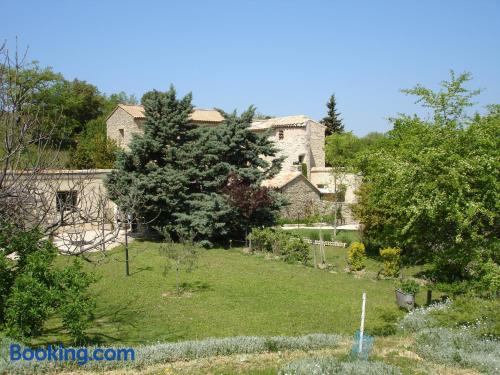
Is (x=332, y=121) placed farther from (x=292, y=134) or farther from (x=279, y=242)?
(x=279, y=242)

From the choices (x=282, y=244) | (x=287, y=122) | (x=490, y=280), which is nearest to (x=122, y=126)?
(x=287, y=122)

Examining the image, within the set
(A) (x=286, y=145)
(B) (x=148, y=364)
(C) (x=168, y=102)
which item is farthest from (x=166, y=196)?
(A) (x=286, y=145)

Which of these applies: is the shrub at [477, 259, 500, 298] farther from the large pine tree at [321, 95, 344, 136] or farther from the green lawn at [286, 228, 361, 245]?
the large pine tree at [321, 95, 344, 136]

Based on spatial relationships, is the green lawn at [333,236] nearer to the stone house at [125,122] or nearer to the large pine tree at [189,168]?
the large pine tree at [189,168]

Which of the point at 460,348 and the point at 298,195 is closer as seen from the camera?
the point at 460,348

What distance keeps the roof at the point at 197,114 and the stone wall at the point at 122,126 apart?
1.22 feet

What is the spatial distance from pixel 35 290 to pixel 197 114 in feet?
128

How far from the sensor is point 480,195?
1280cm

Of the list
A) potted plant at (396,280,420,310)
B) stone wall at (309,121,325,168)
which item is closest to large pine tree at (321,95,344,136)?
stone wall at (309,121,325,168)

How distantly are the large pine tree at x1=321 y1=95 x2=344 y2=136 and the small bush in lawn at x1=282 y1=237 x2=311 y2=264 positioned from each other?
44326mm

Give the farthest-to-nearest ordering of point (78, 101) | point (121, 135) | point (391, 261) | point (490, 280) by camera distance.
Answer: point (78, 101)
point (121, 135)
point (391, 261)
point (490, 280)

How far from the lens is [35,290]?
781 centimetres

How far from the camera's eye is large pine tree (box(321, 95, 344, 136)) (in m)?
63.9

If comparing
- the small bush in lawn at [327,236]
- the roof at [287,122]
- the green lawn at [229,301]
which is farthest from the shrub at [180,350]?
the roof at [287,122]
